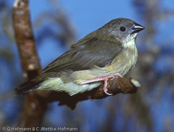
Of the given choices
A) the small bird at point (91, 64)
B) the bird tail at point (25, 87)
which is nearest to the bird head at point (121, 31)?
the small bird at point (91, 64)

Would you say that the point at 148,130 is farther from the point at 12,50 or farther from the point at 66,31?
the point at 12,50

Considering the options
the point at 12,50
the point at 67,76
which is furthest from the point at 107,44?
the point at 12,50

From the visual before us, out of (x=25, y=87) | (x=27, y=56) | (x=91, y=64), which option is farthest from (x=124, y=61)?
(x=27, y=56)

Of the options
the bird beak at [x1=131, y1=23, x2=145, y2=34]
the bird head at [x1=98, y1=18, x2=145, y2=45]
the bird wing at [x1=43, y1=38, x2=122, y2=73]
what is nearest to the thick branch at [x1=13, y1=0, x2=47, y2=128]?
the bird wing at [x1=43, y1=38, x2=122, y2=73]

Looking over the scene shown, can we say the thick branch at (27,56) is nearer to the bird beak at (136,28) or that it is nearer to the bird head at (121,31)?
the bird head at (121,31)

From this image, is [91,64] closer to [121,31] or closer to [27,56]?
[121,31]
